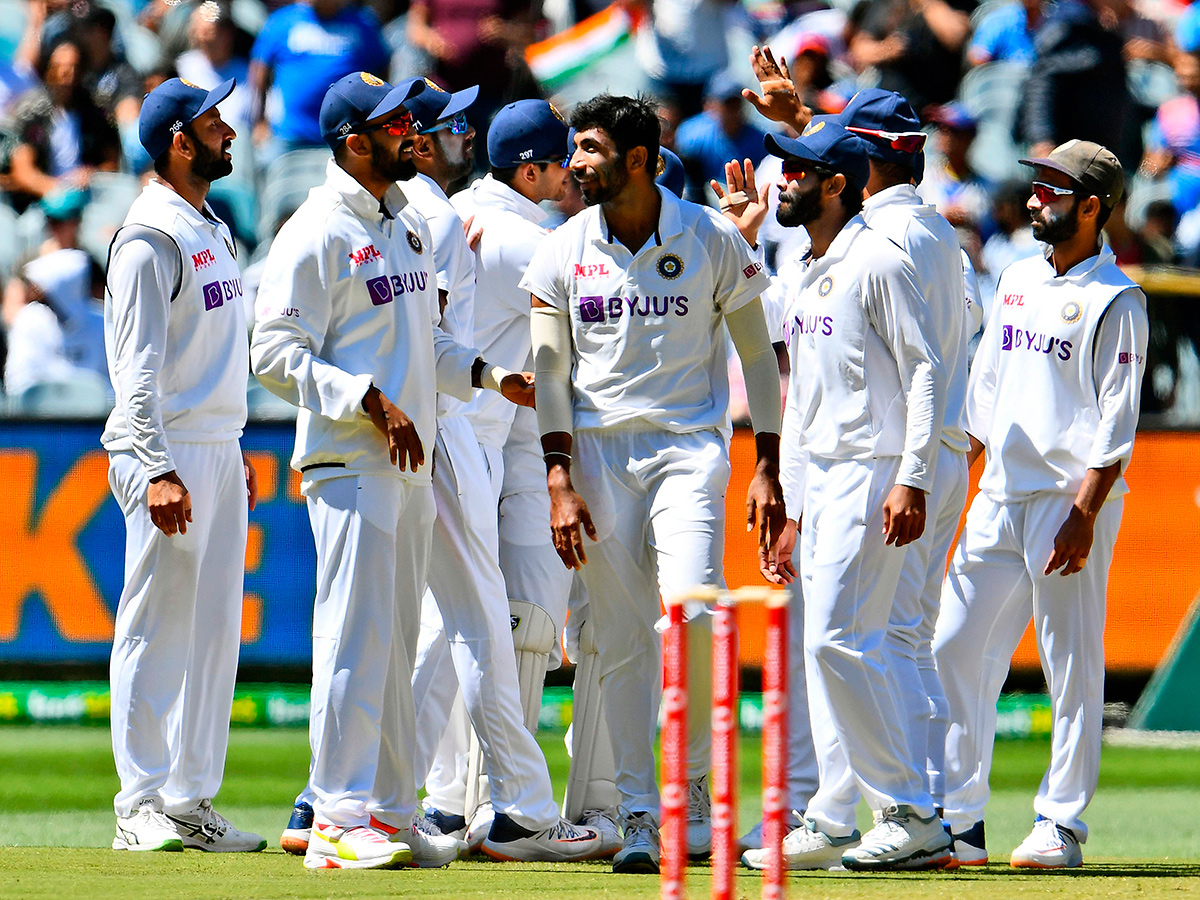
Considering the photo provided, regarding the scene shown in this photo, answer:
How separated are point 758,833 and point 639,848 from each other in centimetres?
64

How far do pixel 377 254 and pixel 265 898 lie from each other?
2.17m

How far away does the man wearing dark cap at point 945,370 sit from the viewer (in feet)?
20.0

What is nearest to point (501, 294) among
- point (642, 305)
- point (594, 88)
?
point (642, 305)

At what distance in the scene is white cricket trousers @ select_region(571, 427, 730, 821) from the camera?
5898 millimetres

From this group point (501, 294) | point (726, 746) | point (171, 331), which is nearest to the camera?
point (726, 746)

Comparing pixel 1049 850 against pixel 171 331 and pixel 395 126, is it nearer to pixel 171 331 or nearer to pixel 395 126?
pixel 395 126

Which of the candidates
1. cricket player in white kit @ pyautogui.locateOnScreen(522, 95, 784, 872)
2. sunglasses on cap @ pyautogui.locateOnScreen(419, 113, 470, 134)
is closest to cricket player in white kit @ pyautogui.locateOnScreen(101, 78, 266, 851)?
sunglasses on cap @ pyautogui.locateOnScreen(419, 113, 470, 134)

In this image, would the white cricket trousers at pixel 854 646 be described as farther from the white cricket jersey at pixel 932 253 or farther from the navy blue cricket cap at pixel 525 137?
the navy blue cricket cap at pixel 525 137

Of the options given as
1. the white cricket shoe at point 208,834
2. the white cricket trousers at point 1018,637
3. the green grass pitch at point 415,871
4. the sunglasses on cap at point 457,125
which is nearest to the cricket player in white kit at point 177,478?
the white cricket shoe at point 208,834

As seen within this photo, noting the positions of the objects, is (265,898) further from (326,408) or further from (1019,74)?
(1019,74)

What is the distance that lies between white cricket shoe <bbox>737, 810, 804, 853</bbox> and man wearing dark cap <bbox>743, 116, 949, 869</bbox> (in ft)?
0.65

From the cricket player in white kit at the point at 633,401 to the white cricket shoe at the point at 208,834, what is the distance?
4.73 ft

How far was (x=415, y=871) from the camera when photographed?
579 cm

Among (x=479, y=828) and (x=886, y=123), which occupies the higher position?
(x=886, y=123)
